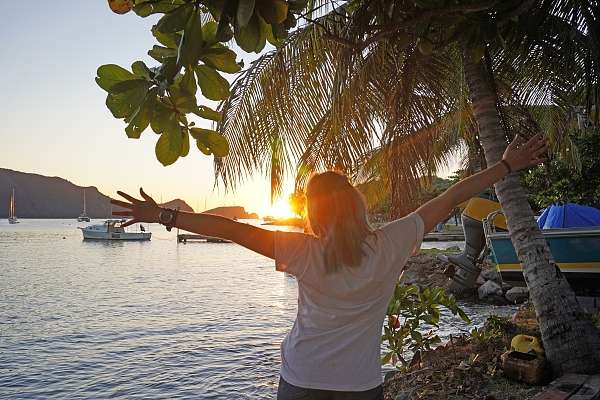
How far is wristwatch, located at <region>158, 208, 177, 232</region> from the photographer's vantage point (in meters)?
2.39

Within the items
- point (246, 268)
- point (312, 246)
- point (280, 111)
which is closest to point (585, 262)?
point (280, 111)

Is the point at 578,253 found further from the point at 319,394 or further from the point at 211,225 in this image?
the point at 211,225

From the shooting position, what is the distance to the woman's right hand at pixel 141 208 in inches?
92.2

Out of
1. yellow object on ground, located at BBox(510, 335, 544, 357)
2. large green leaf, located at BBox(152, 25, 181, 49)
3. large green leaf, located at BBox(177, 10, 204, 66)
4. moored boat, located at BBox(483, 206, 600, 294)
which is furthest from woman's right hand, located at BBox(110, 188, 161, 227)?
moored boat, located at BBox(483, 206, 600, 294)

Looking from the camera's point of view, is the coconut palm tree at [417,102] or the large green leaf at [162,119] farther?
the coconut palm tree at [417,102]

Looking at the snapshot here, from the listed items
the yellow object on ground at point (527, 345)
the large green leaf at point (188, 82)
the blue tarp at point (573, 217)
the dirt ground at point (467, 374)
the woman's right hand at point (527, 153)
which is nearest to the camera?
the large green leaf at point (188, 82)

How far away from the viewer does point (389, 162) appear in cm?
759

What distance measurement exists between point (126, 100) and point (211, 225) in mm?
751

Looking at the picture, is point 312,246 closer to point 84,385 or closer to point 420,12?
point 420,12

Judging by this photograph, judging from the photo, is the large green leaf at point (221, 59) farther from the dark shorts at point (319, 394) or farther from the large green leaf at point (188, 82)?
the dark shorts at point (319, 394)

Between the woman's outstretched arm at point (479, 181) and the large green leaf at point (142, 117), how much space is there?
1.28m

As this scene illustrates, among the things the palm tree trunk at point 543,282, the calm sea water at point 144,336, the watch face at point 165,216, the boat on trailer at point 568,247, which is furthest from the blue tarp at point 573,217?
the watch face at point 165,216

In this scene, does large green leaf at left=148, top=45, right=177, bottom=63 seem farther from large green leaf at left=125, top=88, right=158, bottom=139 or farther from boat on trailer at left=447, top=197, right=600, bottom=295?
boat on trailer at left=447, top=197, right=600, bottom=295

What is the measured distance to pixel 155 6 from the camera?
1.79 m
